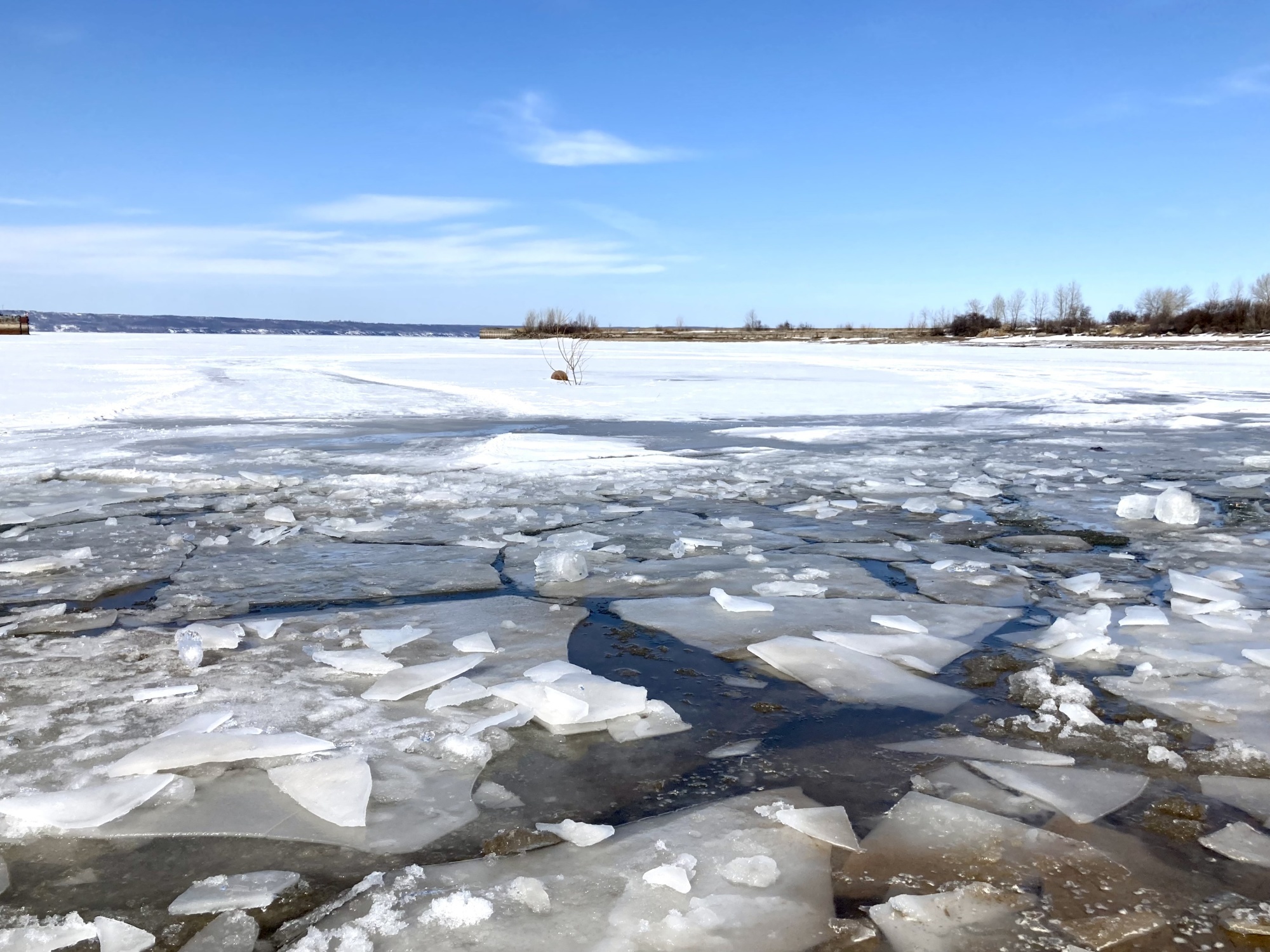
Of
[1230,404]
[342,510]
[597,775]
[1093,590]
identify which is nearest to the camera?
[597,775]

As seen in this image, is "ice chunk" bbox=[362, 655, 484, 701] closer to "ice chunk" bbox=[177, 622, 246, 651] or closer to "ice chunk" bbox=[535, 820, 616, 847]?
"ice chunk" bbox=[177, 622, 246, 651]

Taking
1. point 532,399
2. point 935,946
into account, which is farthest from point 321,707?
point 532,399

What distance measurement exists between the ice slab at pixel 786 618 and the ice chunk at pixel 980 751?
1.89ft

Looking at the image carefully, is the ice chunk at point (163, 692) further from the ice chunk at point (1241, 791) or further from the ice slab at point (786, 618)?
the ice chunk at point (1241, 791)

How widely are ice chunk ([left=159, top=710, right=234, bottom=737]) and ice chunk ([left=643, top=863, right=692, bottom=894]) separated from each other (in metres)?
0.88

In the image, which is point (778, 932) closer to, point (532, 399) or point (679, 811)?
point (679, 811)

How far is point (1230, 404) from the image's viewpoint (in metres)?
9.27

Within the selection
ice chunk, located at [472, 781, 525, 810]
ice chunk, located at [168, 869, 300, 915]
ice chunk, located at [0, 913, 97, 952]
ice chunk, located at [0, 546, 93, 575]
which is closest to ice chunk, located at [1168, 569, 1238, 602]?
ice chunk, located at [472, 781, 525, 810]

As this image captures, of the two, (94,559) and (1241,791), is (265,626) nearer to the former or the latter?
(94,559)

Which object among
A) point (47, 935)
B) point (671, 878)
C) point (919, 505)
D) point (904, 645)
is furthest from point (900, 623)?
point (47, 935)

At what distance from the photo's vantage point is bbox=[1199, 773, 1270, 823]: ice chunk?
1.41m

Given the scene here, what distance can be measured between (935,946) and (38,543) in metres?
3.17

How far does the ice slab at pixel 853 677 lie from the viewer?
185 centimetres

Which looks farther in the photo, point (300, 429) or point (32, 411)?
point (32, 411)
